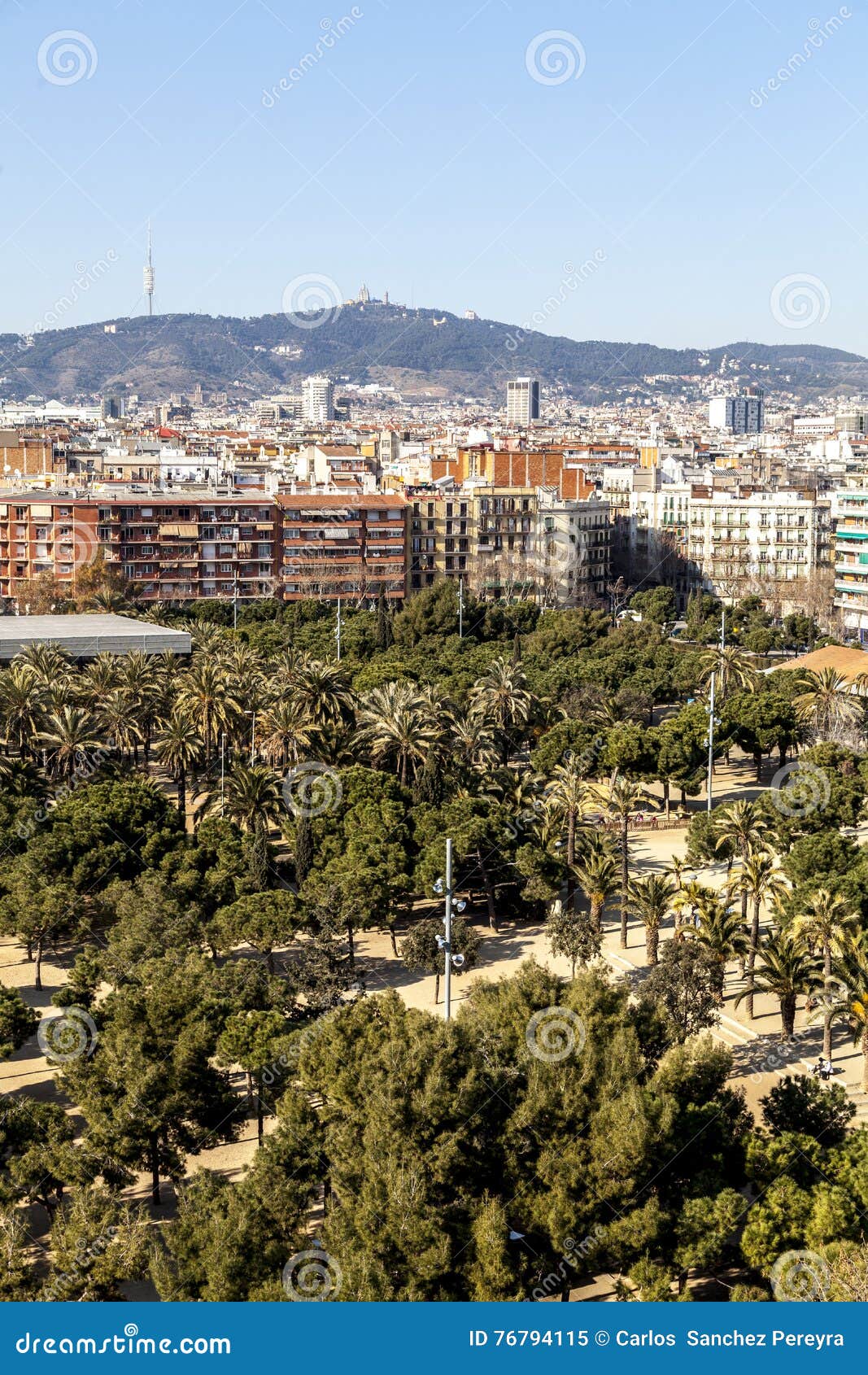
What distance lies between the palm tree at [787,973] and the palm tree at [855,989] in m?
0.59

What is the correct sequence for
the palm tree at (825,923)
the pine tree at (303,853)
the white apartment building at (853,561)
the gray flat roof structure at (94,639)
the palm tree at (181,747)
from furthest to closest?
the white apartment building at (853,561) < the gray flat roof structure at (94,639) < the palm tree at (181,747) < the pine tree at (303,853) < the palm tree at (825,923)

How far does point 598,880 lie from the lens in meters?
34.1

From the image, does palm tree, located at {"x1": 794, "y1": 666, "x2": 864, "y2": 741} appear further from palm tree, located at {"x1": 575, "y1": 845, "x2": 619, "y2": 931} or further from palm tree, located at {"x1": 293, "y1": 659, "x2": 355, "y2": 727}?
palm tree, located at {"x1": 575, "y1": 845, "x2": 619, "y2": 931}

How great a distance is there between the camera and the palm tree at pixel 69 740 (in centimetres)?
4094

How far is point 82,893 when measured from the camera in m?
34.0

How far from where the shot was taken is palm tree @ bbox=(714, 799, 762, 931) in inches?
1389

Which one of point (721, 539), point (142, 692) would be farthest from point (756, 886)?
point (721, 539)

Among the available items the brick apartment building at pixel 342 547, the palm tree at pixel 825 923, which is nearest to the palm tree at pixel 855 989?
the palm tree at pixel 825 923

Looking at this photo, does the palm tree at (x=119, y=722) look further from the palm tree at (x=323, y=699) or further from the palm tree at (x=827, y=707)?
the palm tree at (x=827, y=707)

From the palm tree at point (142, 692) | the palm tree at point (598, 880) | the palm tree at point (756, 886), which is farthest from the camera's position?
the palm tree at point (142, 692)

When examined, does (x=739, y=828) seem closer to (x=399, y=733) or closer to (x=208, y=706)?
(x=399, y=733)

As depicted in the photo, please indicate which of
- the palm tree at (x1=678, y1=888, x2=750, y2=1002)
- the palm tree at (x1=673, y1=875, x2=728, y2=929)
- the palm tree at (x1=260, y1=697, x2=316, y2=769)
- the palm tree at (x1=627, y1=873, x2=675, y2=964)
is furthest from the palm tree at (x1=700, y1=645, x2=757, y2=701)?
the palm tree at (x1=678, y1=888, x2=750, y2=1002)

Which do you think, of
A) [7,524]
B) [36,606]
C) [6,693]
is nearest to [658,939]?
[6,693]

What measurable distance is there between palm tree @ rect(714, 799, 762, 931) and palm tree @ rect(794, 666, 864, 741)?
15.2 meters
